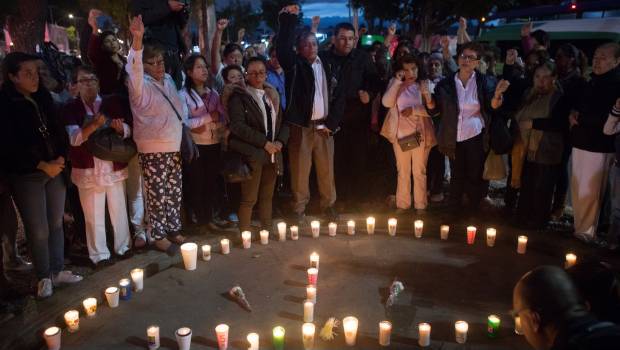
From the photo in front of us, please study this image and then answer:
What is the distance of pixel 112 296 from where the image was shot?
4086 millimetres

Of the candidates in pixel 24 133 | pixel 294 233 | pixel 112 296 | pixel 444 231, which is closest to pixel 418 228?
pixel 444 231

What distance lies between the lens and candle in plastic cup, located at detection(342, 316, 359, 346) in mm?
3551

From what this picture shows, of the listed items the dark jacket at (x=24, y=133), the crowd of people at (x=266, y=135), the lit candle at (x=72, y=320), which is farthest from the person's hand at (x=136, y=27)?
the lit candle at (x=72, y=320)

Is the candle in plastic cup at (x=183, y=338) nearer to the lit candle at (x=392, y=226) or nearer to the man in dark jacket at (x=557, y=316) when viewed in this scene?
the man in dark jacket at (x=557, y=316)

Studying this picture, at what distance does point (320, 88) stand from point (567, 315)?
4.24 metres

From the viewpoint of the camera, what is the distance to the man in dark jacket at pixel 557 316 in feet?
5.57

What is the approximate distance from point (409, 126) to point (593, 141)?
1992 millimetres

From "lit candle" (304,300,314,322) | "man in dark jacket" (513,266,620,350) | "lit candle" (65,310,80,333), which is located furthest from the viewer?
"lit candle" (304,300,314,322)

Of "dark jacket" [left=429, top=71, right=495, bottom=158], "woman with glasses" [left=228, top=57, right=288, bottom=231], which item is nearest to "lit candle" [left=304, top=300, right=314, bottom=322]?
"woman with glasses" [left=228, top=57, right=288, bottom=231]

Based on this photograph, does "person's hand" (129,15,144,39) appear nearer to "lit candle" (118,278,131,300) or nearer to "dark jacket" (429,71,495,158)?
"lit candle" (118,278,131,300)

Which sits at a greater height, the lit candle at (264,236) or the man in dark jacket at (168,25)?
the man in dark jacket at (168,25)

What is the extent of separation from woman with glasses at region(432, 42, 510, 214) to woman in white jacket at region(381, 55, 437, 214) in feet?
0.64

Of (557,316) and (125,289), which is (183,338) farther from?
(557,316)

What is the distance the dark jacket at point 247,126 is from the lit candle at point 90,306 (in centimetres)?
208
